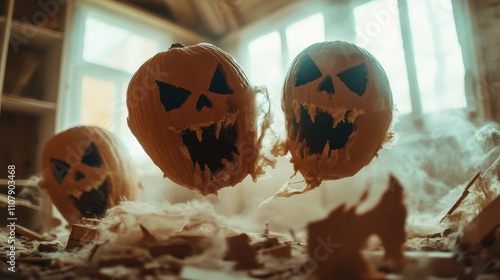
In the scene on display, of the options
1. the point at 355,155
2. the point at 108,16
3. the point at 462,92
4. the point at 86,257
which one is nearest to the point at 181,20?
the point at 108,16

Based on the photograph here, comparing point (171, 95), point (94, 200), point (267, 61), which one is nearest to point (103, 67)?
point (267, 61)

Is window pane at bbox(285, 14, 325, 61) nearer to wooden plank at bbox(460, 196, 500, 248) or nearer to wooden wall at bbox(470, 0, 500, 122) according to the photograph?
wooden wall at bbox(470, 0, 500, 122)

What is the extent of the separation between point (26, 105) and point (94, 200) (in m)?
0.96

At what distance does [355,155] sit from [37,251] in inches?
32.7

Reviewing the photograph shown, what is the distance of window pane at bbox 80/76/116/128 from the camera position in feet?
7.75

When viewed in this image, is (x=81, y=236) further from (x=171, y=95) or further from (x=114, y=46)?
(x=114, y=46)

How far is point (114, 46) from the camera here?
261 cm

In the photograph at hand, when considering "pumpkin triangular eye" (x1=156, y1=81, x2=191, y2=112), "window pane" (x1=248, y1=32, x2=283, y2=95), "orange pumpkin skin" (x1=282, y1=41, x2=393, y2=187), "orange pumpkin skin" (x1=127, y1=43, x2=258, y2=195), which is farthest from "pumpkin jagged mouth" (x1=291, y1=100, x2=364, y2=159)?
"window pane" (x1=248, y1=32, x2=283, y2=95)

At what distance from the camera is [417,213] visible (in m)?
1.27

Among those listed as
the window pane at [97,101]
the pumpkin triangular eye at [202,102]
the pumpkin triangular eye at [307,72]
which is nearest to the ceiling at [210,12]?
the window pane at [97,101]

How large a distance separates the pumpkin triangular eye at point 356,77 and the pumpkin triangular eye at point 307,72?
2.5 inches

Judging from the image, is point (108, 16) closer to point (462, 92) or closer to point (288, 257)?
point (462, 92)

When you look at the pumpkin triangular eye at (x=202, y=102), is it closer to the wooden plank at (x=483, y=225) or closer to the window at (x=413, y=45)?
the wooden plank at (x=483, y=225)

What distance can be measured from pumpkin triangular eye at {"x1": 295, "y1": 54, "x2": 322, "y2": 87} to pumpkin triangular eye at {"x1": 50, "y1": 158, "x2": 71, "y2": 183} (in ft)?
2.88
